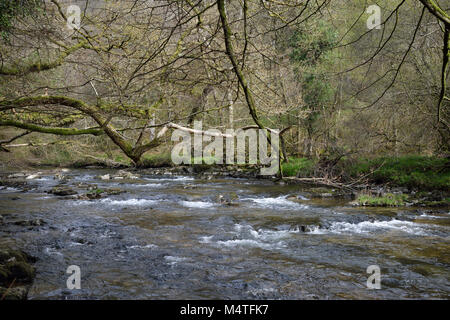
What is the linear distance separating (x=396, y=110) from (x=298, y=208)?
5.57 m

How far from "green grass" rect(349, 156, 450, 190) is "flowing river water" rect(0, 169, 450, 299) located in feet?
9.28

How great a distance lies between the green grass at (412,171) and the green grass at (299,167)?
1742 millimetres

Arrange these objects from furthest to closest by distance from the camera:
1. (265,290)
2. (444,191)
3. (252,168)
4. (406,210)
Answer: (252,168) < (444,191) < (406,210) < (265,290)

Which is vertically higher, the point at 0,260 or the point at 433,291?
the point at 0,260

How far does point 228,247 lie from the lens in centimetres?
767

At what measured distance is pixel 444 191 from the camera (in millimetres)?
12938

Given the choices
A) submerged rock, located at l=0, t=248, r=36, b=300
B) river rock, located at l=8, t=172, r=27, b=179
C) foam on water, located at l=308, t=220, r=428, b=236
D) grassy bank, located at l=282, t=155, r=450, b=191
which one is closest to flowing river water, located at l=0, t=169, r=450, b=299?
foam on water, located at l=308, t=220, r=428, b=236

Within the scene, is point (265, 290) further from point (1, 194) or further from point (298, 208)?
point (1, 194)

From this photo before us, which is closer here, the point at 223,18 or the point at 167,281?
the point at 223,18

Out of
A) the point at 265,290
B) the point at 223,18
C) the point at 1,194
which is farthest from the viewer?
the point at 1,194

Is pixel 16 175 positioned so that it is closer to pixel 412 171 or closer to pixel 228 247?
pixel 228 247

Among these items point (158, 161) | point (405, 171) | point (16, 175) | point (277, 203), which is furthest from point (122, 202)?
point (158, 161)

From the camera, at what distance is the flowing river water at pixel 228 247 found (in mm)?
5520
